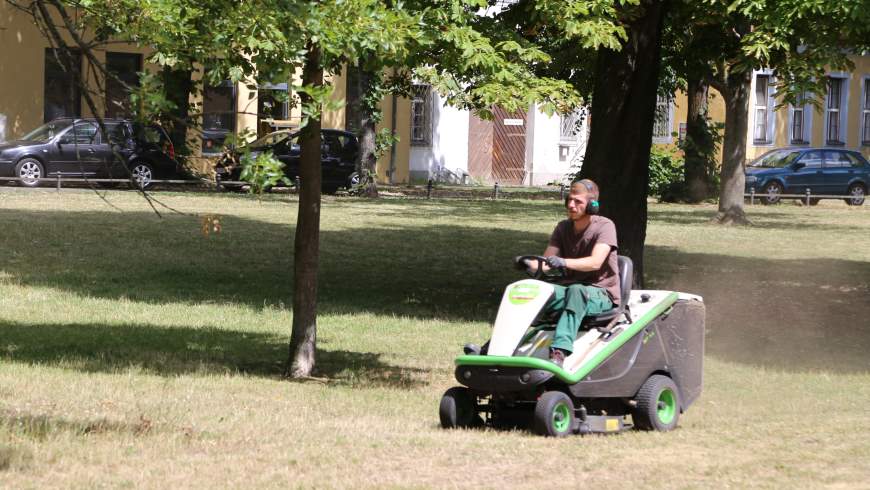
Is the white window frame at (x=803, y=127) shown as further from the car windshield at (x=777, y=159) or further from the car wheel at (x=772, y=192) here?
the car wheel at (x=772, y=192)

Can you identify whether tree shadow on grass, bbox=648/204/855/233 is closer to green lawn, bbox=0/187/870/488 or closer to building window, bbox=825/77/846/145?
green lawn, bbox=0/187/870/488

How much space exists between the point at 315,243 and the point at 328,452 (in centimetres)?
490

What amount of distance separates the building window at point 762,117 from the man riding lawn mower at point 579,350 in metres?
44.8

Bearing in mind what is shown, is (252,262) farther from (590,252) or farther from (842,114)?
(842,114)

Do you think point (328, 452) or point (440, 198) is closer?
point (328, 452)


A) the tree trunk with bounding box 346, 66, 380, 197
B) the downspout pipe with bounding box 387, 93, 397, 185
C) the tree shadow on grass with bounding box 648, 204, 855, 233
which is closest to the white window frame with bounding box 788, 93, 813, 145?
the tree shadow on grass with bounding box 648, 204, 855, 233

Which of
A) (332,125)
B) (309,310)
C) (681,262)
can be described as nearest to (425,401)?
(309,310)

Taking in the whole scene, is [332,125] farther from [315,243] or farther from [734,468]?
[734,468]

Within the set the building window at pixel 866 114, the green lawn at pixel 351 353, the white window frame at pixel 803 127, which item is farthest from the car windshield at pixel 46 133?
the building window at pixel 866 114

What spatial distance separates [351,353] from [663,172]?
29493mm

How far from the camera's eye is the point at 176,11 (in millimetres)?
11047

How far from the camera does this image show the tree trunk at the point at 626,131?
17750 millimetres

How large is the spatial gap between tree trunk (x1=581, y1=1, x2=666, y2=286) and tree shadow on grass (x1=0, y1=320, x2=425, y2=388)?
4209mm

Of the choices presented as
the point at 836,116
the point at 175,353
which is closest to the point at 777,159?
the point at 836,116
